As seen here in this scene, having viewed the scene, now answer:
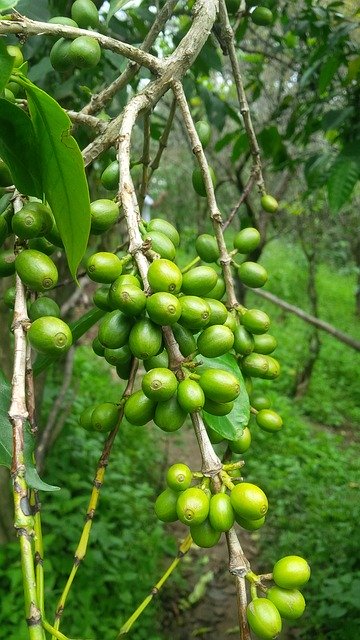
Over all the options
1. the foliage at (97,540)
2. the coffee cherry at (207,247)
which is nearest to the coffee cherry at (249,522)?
the coffee cherry at (207,247)

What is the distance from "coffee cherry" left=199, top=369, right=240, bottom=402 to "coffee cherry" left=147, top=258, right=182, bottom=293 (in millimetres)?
130

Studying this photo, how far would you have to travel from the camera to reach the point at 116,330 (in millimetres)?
897

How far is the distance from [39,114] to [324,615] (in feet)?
11.1

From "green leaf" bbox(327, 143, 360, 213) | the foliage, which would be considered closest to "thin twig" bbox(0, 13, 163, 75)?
"green leaf" bbox(327, 143, 360, 213)

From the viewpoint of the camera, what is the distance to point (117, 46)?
1.00 metres

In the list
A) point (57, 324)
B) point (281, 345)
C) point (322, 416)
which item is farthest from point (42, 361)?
point (281, 345)

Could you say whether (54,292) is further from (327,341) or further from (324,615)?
(327,341)

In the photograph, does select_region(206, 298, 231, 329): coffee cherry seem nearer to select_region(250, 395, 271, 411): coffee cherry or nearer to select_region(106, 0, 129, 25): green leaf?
select_region(250, 395, 271, 411): coffee cherry

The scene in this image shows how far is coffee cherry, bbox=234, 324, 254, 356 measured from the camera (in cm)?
109

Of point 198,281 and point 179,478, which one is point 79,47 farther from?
point 179,478

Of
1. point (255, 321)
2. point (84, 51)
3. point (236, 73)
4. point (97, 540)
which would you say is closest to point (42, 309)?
point (255, 321)

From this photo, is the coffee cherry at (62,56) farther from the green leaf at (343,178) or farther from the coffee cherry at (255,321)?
the green leaf at (343,178)

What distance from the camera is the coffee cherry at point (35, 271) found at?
88cm

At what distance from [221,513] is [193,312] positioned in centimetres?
28
